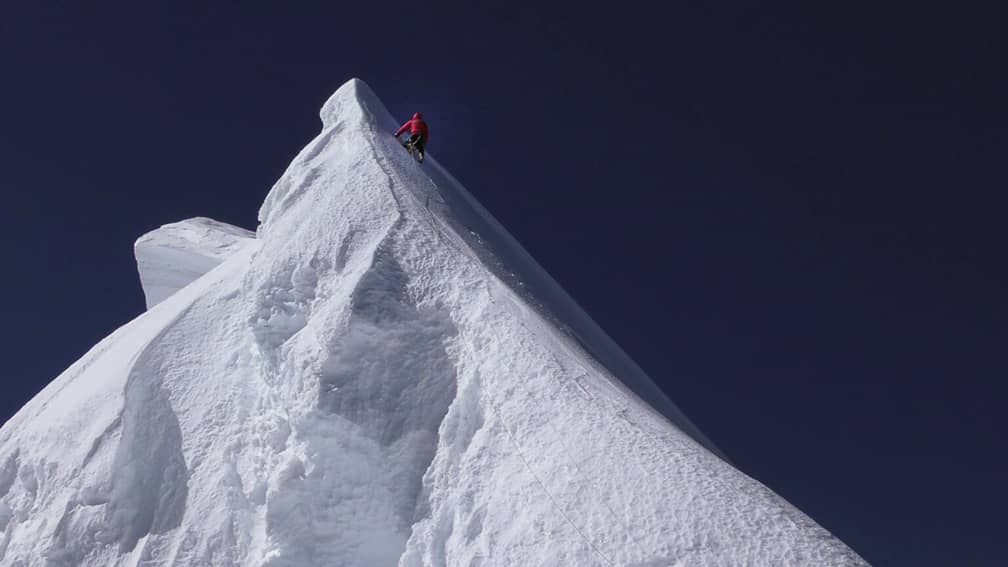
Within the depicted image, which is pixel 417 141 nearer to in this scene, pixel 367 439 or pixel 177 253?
pixel 177 253

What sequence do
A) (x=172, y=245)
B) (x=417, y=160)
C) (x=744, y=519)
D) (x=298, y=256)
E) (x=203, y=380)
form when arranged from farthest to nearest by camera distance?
1. (x=172, y=245)
2. (x=417, y=160)
3. (x=298, y=256)
4. (x=203, y=380)
5. (x=744, y=519)

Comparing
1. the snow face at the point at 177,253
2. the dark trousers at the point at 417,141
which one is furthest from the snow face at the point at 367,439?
the snow face at the point at 177,253

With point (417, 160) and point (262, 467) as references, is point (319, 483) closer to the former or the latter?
point (262, 467)

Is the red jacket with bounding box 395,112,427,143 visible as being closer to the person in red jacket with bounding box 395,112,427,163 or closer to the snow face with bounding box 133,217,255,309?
the person in red jacket with bounding box 395,112,427,163

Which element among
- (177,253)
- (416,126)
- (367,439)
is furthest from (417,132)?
(367,439)

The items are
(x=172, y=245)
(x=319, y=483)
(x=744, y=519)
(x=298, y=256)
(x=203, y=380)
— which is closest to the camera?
(x=744, y=519)

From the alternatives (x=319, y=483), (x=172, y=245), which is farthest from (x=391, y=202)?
(x=172, y=245)

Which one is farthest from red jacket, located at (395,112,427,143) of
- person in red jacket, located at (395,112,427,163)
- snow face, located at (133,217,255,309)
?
snow face, located at (133,217,255,309)
